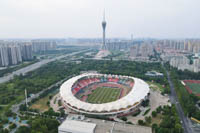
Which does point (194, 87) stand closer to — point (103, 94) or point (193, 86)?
point (193, 86)

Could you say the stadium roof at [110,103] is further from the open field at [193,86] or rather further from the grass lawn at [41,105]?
the open field at [193,86]

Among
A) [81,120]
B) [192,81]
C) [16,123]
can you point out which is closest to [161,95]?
[192,81]

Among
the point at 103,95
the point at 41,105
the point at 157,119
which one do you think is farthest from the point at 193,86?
the point at 41,105

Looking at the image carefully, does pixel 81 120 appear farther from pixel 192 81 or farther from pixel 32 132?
pixel 192 81

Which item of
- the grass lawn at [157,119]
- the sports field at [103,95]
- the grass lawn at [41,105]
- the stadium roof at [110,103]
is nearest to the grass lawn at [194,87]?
the stadium roof at [110,103]

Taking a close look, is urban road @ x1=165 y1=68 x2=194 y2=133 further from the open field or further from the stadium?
the stadium
